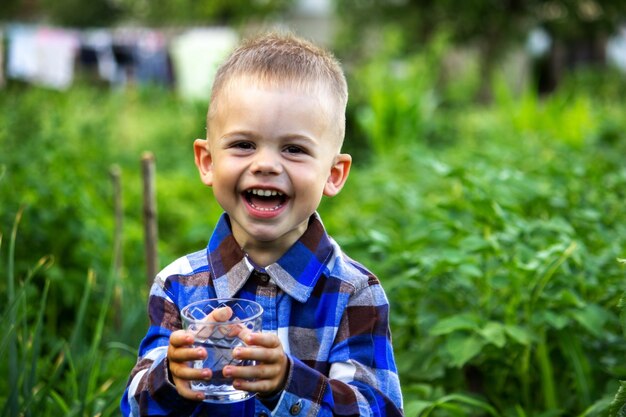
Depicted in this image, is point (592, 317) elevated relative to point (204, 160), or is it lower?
lower

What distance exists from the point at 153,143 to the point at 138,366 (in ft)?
26.6

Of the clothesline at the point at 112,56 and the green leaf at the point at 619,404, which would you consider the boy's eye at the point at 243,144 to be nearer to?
the green leaf at the point at 619,404

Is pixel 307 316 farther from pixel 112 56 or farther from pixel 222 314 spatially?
pixel 112 56

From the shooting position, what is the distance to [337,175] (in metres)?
1.91

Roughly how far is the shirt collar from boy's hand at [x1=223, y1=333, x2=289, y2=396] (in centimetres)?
22

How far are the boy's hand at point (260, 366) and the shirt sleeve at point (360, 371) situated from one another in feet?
0.28

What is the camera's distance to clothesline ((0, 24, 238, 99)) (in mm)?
15945

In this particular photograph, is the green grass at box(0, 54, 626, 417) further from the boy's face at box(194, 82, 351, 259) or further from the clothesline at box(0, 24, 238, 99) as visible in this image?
the clothesline at box(0, 24, 238, 99)

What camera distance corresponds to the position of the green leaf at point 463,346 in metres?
2.43

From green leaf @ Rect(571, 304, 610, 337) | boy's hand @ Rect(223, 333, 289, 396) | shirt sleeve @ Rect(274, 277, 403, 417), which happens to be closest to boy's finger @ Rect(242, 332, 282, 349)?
boy's hand @ Rect(223, 333, 289, 396)

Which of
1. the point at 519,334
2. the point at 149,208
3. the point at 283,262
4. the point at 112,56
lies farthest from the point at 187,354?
the point at 112,56

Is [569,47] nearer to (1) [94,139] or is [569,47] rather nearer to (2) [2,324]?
(1) [94,139]

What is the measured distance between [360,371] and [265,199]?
15.0 inches

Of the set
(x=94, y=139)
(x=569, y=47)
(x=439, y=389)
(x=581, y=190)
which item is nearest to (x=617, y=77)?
(x=569, y=47)
